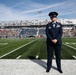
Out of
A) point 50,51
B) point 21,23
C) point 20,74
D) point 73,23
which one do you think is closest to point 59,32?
point 50,51

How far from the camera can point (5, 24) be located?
17350 cm

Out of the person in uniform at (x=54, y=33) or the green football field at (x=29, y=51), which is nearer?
the person in uniform at (x=54, y=33)

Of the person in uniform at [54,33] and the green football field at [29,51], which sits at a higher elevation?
the person in uniform at [54,33]

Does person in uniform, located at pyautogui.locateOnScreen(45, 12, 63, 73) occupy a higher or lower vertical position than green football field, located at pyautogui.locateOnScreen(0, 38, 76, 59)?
higher

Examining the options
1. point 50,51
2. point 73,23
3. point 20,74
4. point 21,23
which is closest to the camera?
point 20,74

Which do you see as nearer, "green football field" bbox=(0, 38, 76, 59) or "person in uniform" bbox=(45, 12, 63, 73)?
"person in uniform" bbox=(45, 12, 63, 73)

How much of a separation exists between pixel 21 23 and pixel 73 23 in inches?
1662

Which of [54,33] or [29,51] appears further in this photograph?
[29,51]

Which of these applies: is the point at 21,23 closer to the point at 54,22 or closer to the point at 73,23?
the point at 73,23

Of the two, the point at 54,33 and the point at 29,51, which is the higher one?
the point at 54,33

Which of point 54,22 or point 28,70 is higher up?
point 54,22

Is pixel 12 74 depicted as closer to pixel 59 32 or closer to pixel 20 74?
pixel 20 74

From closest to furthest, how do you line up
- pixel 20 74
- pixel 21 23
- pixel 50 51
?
pixel 20 74
pixel 50 51
pixel 21 23

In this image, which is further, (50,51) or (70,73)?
(50,51)
